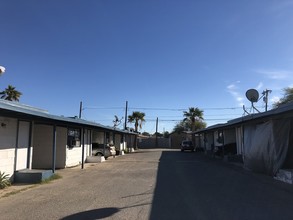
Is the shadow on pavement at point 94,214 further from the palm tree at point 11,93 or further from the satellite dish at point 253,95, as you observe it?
the palm tree at point 11,93

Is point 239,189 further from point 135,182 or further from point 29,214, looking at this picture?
point 29,214

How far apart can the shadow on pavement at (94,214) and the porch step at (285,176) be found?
7977mm

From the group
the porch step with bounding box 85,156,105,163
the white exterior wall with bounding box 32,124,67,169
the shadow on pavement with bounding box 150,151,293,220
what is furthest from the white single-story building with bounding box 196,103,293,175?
Answer: the porch step with bounding box 85,156,105,163

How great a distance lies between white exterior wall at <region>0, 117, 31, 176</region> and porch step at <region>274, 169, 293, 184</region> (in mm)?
10901

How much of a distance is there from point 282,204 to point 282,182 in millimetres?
5034

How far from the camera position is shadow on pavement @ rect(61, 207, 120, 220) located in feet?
24.8

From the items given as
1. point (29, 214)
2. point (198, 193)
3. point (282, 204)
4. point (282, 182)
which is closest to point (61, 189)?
point (29, 214)

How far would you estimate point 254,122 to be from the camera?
18.6 m

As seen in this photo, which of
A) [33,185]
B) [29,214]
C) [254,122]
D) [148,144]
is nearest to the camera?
[29,214]

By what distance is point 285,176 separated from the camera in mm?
13883

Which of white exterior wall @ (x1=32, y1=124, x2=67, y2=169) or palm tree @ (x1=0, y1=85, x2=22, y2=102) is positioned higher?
palm tree @ (x1=0, y1=85, x2=22, y2=102)

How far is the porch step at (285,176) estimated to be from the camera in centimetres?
1337

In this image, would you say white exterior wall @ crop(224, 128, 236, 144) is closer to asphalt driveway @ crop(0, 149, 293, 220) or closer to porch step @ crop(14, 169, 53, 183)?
asphalt driveway @ crop(0, 149, 293, 220)

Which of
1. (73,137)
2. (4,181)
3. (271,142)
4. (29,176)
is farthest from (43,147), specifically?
(271,142)
